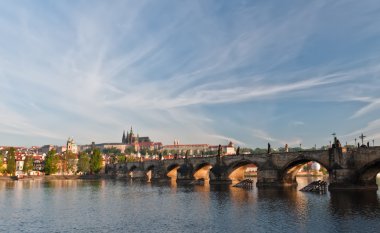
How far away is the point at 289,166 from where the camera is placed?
236ft

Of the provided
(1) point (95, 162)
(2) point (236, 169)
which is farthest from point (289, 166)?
(1) point (95, 162)

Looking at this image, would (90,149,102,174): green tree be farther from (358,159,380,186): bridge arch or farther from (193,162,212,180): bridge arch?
(358,159,380,186): bridge arch

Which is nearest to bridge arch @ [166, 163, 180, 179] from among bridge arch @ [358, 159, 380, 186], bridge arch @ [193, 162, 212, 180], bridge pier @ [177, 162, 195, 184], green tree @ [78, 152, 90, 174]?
bridge pier @ [177, 162, 195, 184]

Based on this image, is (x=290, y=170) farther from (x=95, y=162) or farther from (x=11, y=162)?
(x=11, y=162)

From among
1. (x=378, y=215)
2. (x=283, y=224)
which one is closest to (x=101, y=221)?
(x=283, y=224)

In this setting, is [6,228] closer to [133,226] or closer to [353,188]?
[133,226]

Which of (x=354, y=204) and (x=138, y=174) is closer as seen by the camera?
(x=354, y=204)

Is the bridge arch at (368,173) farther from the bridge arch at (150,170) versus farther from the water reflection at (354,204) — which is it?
the bridge arch at (150,170)

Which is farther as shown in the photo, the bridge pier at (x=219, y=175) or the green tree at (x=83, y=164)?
the green tree at (x=83, y=164)

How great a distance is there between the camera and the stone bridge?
58.9m

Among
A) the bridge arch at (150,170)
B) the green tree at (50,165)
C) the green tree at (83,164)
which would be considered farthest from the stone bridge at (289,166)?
the green tree at (83,164)

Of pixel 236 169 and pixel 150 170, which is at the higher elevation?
pixel 236 169

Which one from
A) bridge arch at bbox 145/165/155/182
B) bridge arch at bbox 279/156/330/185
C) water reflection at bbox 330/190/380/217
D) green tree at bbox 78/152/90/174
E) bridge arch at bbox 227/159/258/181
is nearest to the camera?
water reflection at bbox 330/190/380/217

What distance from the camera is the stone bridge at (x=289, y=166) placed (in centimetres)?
5888
